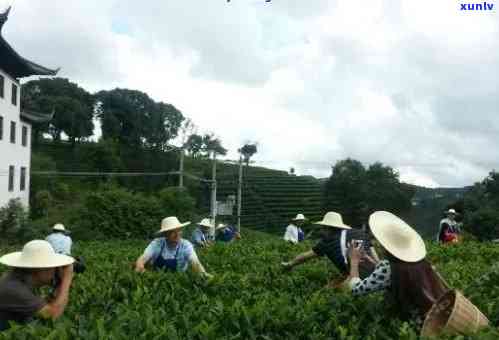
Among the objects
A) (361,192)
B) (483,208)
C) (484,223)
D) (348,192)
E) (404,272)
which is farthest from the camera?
(348,192)

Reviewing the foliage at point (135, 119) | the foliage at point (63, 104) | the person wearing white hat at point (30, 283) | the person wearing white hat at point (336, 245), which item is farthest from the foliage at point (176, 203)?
the foliage at point (63, 104)

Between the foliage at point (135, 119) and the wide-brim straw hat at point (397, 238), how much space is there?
53.6 metres

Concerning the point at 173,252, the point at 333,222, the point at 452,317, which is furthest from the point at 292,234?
the point at 452,317

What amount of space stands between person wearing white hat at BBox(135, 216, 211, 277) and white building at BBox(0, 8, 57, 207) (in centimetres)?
2321

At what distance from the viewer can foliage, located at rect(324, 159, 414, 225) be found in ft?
138

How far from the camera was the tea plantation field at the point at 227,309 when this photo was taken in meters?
3.84

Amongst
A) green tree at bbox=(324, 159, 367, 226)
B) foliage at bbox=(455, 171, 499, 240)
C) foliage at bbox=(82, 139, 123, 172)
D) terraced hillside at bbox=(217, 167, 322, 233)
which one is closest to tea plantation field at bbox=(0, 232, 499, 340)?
foliage at bbox=(455, 171, 499, 240)

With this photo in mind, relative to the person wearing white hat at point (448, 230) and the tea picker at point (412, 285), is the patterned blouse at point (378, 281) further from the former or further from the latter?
the person wearing white hat at point (448, 230)

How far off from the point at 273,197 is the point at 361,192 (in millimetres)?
12887

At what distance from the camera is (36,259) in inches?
167

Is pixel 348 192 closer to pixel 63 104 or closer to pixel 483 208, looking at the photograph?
pixel 483 208

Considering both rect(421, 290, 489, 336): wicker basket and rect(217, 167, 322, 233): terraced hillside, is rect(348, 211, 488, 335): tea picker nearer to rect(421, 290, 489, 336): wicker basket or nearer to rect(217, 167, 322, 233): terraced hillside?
rect(421, 290, 489, 336): wicker basket

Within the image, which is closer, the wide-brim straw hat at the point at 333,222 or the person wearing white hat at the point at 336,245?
the person wearing white hat at the point at 336,245

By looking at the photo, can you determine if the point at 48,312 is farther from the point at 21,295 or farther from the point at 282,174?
the point at 282,174
